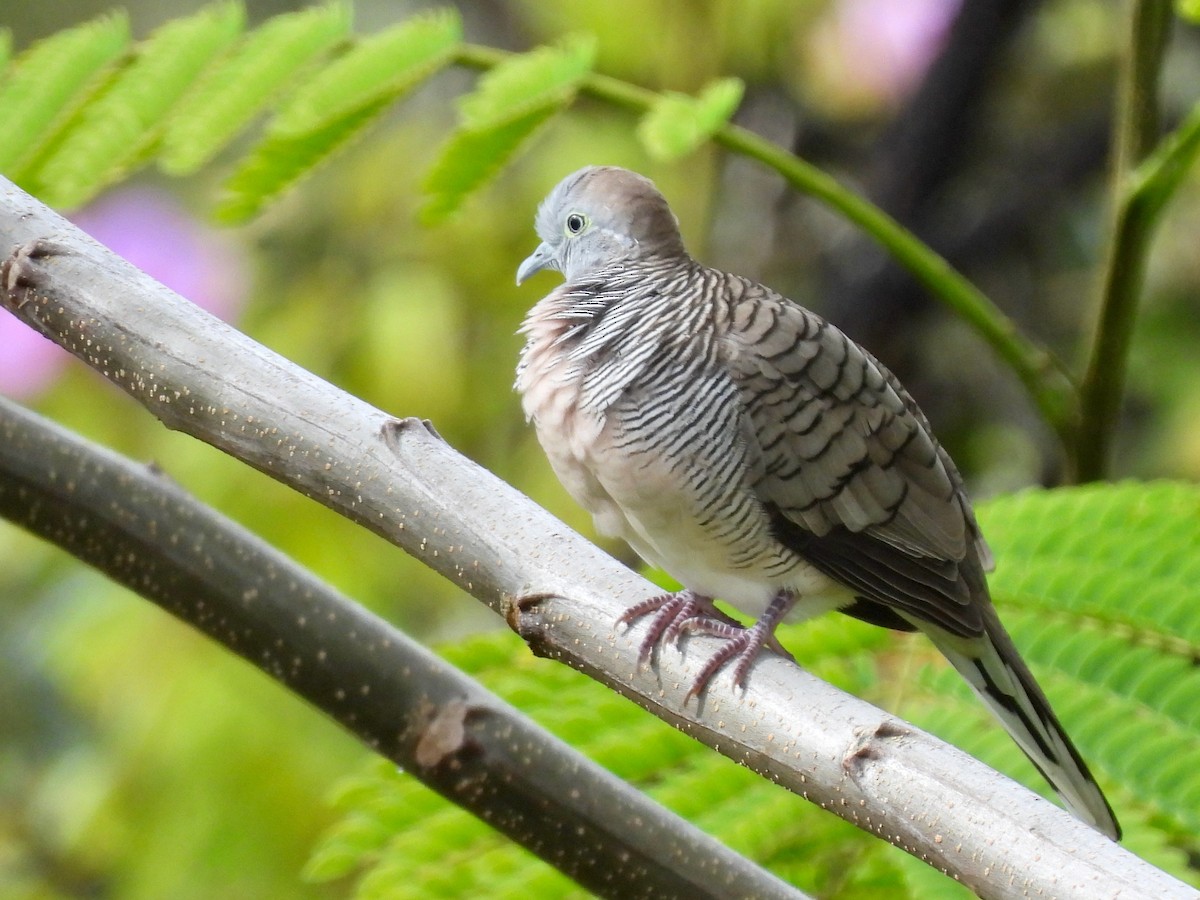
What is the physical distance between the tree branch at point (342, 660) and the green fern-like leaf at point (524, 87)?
0.70 m

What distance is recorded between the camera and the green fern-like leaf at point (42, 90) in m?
1.88

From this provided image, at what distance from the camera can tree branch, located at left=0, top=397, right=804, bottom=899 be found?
4.17 ft

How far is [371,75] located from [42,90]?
467mm

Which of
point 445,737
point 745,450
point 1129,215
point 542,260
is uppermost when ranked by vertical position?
point 1129,215

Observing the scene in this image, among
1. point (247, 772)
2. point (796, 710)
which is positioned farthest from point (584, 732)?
point (247, 772)

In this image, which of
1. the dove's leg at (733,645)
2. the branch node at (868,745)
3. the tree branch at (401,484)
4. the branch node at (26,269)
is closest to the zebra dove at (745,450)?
the dove's leg at (733,645)

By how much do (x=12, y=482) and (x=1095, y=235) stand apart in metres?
3.76

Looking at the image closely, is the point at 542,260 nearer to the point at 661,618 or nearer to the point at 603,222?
the point at 603,222

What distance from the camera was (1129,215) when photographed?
2.00 m

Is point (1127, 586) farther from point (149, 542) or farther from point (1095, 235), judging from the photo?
point (1095, 235)

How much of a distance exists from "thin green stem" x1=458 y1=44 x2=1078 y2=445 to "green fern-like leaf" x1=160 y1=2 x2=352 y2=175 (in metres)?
0.22

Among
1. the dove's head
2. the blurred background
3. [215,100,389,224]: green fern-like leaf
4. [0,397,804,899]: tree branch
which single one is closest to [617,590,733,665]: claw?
[0,397,804,899]: tree branch

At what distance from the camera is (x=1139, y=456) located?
4156mm

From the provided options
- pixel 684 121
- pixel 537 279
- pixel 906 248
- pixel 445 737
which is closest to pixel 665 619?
pixel 445 737
